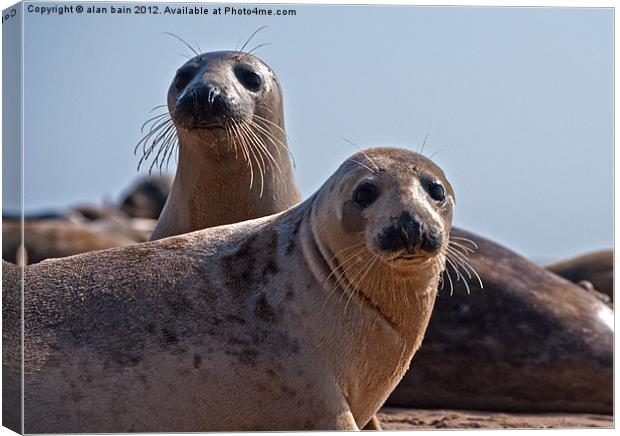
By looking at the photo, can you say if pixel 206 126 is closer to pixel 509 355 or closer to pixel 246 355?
pixel 246 355

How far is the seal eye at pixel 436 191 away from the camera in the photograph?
21.0 feet

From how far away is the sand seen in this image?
8180 mm

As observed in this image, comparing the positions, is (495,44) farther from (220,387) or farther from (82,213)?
(82,213)

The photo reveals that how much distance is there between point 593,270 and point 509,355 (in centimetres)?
265

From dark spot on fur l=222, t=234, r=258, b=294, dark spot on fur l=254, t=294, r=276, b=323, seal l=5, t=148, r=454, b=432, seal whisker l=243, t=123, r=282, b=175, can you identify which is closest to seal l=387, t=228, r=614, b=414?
seal whisker l=243, t=123, r=282, b=175

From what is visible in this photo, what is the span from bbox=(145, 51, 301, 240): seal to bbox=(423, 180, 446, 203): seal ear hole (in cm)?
189

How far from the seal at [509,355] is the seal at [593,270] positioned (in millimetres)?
1876

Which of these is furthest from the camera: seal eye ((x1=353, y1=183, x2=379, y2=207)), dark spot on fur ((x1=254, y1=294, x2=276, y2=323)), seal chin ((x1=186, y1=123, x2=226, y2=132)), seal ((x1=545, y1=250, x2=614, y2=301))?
seal ((x1=545, y1=250, x2=614, y2=301))

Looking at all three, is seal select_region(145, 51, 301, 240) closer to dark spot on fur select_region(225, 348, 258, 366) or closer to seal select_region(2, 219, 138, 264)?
dark spot on fur select_region(225, 348, 258, 366)

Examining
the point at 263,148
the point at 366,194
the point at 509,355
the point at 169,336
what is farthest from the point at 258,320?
the point at 509,355

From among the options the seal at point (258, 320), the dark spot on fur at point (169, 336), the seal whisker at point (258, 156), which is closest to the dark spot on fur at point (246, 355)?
the seal at point (258, 320)

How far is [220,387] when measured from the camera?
6309 millimetres

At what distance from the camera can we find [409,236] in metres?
6.05

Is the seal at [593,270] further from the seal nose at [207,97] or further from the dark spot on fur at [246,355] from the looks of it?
the dark spot on fur at [246,355]
